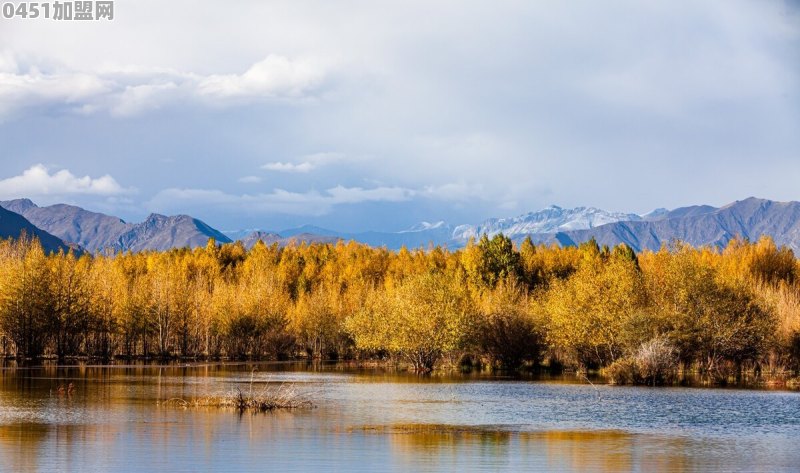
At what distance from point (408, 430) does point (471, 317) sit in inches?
1957

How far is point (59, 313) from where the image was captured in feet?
333

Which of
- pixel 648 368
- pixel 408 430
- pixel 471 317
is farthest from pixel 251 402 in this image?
pixel 471 317

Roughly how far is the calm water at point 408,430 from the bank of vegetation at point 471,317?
16714 mm

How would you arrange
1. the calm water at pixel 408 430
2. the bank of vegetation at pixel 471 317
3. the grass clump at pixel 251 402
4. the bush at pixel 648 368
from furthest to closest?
1. the bank of vegetation at pixel 471 317
2. the bush at pixel 648 368
3. the grass clump at pixel 251 402
4. the calm water at pixel 408 430

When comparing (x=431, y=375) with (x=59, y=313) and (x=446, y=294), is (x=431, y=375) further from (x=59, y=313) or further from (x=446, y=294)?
(x=59, y=313)

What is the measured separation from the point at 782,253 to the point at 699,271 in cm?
7845

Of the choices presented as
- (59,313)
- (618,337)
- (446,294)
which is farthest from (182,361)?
(618,337)

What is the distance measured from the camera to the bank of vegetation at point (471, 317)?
77688mm

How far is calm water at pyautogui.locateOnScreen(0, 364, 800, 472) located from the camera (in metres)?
→ 29.7

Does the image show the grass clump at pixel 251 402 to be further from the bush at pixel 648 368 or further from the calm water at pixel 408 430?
the bush at pixel 648 368

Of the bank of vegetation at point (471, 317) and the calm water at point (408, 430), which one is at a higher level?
the bank of vegetation at point (471, 317)

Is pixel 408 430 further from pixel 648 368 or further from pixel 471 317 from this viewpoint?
pixel 471 317

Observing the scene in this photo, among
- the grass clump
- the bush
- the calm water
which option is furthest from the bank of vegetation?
the grass clump


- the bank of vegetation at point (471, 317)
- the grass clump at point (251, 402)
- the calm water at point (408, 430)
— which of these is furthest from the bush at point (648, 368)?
the grass clump at point (251, 402)
